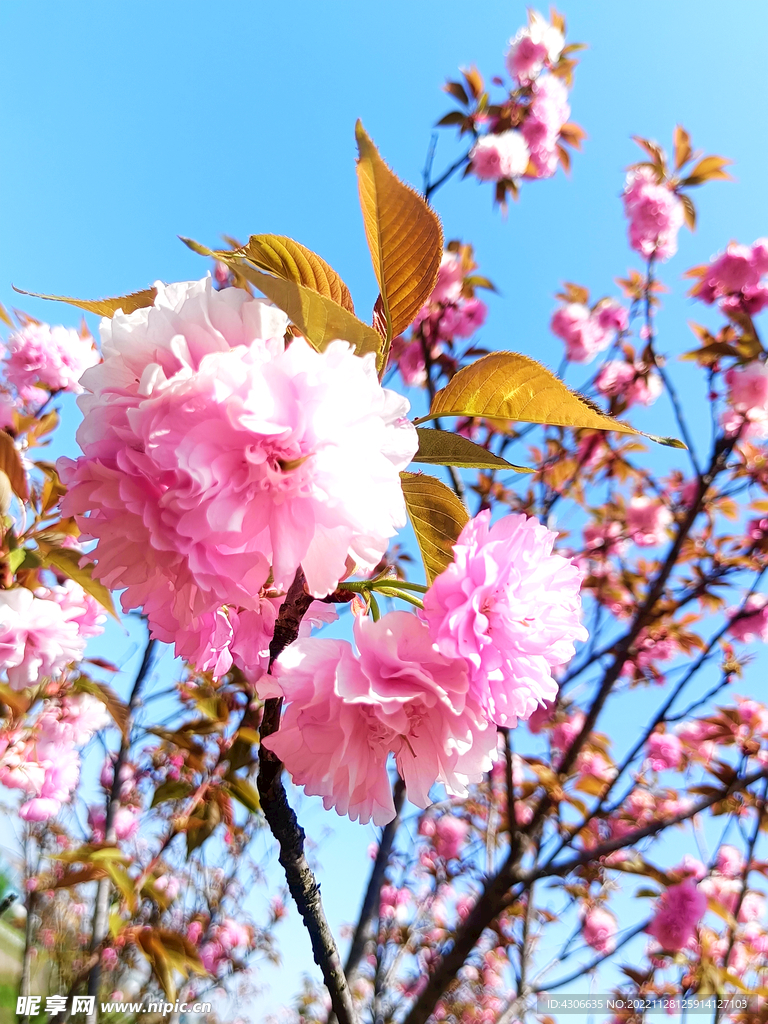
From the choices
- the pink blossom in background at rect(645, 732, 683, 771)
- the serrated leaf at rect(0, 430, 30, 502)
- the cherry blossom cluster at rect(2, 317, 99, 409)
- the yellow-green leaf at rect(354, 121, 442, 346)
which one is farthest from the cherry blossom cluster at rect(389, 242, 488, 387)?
the pink blossom in background at rect(645, 732, 683, 771)

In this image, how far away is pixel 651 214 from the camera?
335 cm

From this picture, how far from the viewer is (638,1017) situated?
2.75 metres

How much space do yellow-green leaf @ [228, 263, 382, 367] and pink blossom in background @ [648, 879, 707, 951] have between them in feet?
9.11

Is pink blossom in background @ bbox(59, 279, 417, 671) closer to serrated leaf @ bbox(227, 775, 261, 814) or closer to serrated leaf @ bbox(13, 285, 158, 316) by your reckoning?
serrated leaf @ bbox(13, 285, 158, 316)

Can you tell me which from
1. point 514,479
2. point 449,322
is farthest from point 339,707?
point 449,322

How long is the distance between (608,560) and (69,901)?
5.07 m

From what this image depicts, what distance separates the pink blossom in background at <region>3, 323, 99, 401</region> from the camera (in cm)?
190

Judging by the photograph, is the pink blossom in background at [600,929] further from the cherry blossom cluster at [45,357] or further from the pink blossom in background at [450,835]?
the cherry blossom cluster at [45,357]

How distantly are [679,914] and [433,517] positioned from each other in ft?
8.85

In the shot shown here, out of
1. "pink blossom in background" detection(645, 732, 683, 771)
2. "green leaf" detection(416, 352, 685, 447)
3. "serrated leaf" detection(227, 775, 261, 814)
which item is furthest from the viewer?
"pink blossom in background" detection(645, 732, 683, 771)

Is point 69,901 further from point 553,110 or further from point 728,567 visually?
point 553,110

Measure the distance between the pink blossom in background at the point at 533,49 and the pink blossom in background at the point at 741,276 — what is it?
53.9 inches

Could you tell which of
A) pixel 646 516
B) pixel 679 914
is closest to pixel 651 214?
pixel 646 516

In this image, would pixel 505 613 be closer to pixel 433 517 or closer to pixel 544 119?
pixel 433 517
